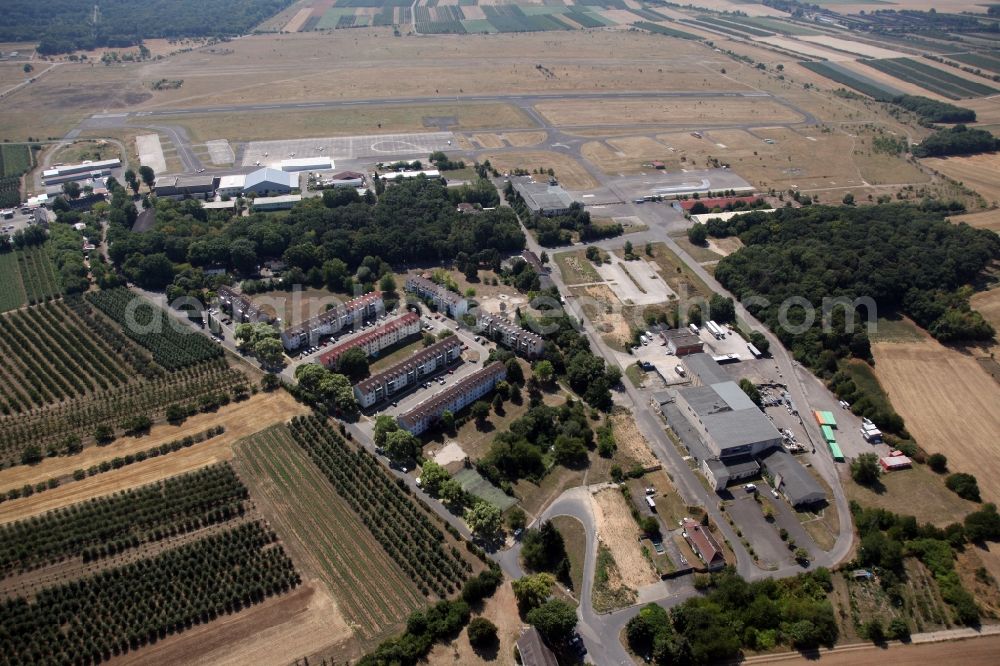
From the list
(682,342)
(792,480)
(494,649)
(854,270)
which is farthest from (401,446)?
(854,270)

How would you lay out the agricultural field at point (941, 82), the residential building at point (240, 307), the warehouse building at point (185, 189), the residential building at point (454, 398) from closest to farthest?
the residential building at point (454, 398) < the residential building at point (240, 307) < the warehouse building at point (185, 189) < the agricultural field at point (941, 82)

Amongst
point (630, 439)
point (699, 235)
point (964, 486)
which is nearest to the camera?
point (964, 486)

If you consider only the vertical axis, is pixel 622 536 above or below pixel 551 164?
below

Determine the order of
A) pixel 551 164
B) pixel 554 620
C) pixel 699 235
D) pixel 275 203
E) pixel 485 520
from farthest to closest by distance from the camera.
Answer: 1. pixel 551 164
2. pixel 275 203
3. pixel 699 235
4. pixel 485 520
5. pixel 554 620

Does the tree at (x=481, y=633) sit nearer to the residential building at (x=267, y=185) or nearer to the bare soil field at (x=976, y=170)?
the residential building at (x=267, y=185)

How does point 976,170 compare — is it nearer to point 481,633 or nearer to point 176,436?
point 481,633

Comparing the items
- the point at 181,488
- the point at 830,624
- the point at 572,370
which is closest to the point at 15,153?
the point at 181,488

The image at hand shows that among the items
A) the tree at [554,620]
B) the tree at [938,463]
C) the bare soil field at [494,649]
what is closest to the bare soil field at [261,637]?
the bare soil field at [494,649]

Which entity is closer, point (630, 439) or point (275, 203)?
point (630, 439)
